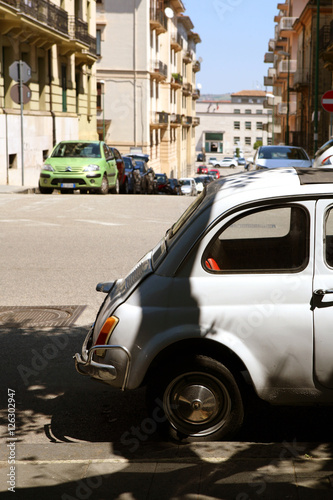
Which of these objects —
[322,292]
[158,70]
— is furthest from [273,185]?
[158,70]

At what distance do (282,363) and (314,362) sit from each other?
19 centimetres

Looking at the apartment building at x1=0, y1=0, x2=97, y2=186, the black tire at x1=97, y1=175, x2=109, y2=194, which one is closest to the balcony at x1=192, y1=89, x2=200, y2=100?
the apartment building at x1=0, y1=0, x2=97, y2=186

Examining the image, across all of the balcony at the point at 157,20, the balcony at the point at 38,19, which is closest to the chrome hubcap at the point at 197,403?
the balcony at the point at 38,19

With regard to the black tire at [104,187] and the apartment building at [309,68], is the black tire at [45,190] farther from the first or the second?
the apartment building at [309,68]

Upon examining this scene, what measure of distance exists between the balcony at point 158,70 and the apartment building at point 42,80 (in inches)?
591

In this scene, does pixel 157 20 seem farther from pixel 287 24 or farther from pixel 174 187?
pixel 174 187

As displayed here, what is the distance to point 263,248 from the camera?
492cm

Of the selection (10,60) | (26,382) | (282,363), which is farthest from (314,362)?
(10,60)

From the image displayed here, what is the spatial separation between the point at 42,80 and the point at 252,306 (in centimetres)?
3379

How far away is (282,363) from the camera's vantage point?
15.1 ft

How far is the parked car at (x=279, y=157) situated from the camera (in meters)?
22.1

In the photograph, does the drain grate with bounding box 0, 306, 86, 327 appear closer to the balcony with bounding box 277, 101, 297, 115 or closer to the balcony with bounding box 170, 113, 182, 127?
the balcony with bounding box 277, 101, 297, 115

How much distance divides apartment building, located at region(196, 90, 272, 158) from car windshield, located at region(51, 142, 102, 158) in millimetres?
112917

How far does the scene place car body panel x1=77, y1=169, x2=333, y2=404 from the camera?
15.0 ft
